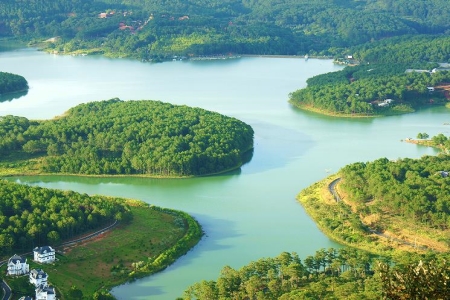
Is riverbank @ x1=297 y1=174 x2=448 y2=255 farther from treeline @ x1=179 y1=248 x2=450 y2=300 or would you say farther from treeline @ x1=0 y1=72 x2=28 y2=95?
treeline @ x1=0 y1=72 x2=28 y2=95

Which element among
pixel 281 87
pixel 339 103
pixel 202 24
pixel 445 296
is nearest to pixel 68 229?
pixel 445 296

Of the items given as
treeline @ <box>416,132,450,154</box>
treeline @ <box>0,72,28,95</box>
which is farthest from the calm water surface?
treeline @ <box>0,72,28,95</box>

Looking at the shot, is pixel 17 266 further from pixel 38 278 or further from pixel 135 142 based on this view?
pixel 135 142

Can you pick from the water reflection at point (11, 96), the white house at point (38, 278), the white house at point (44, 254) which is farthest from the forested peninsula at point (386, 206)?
the water reflection at point (11, 96)

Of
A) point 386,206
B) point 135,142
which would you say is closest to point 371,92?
point 135,142

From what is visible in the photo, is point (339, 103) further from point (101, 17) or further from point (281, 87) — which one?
point (101, 17)

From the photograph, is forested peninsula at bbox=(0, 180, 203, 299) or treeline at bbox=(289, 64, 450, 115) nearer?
forested peninsula at bbox=(0, 180, 203, 299)
